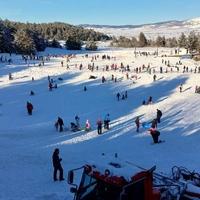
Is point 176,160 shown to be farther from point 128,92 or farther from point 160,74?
point 160,74

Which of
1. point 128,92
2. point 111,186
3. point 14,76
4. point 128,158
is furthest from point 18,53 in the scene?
point 111,186

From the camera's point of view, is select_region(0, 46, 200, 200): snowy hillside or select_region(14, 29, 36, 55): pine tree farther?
select_region(14, 29, 36, 55): pine tree

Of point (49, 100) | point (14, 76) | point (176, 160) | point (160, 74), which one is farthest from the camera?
point (160, 74)

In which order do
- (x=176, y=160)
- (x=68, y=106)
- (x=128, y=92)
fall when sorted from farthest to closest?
(x=128, y=92), (x=68, y=106), (x=176, y=160)

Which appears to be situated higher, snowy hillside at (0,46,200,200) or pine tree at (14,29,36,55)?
pine tree at (14,29,36,55)

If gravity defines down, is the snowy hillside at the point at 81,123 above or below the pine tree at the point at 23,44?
below

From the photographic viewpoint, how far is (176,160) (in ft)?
75.2

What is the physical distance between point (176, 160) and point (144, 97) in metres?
28.8

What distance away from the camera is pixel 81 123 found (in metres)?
37.0

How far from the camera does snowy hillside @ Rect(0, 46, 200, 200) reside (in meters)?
20.5

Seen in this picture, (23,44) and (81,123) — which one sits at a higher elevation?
(23,44)

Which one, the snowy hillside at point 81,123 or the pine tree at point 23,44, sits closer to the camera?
the snowy hillside at point 81,123

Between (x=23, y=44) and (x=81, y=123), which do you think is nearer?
(x=81, y=123)

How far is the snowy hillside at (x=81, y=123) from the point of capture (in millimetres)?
20500
